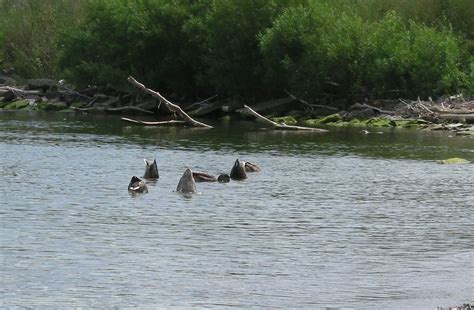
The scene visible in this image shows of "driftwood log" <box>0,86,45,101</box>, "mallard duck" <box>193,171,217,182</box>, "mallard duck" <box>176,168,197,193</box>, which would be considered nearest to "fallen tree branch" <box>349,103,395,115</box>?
"driftwood log" <box>0,86,45,101</box>

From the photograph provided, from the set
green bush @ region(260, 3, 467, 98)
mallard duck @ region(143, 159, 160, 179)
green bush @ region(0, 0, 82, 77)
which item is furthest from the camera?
green bush @ region(0, 0, 82, 77)

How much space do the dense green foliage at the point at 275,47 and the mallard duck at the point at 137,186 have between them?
120 ft

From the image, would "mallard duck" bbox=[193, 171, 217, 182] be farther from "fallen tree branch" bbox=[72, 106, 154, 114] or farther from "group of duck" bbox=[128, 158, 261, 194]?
"fallen tree branch" bbox=[72, 106, 154, 114]

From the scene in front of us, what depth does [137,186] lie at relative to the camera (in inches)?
1367

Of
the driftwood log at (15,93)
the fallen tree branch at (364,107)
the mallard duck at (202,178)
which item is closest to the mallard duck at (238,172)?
the mallard duck at (202,178)

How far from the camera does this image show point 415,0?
8462 cm

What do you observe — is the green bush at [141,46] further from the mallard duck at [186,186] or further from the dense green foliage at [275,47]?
the mallard duck at [186,186]

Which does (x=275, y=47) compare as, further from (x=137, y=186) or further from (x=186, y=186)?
(x=137, y=186)

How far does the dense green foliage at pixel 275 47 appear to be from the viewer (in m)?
70.4

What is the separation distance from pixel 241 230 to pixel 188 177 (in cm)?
689

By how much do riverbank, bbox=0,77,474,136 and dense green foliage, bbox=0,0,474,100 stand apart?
1102mm

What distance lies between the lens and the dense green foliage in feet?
231

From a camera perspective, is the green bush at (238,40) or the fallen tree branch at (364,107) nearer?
the fallen tree branch at (364,107)

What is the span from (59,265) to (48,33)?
83719 millimetres
